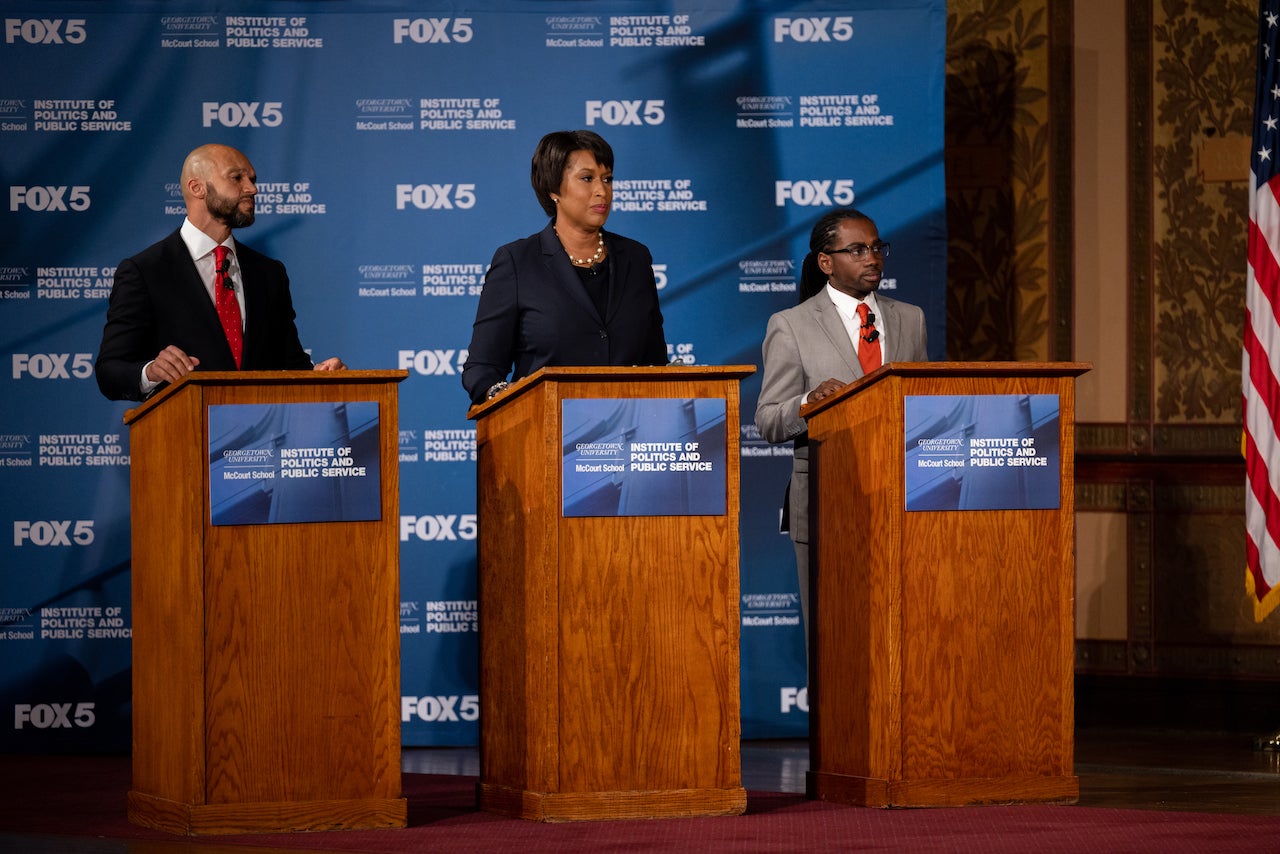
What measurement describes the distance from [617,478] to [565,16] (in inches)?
110

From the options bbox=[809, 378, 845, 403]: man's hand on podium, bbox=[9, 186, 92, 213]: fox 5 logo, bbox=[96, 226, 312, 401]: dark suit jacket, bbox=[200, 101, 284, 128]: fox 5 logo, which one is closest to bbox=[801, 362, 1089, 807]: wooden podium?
bbox=[809, 378, 845, 403]: man's hand on podium

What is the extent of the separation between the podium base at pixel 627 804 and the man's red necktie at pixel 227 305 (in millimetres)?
1373

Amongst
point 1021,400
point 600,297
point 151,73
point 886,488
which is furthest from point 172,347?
point 151,73

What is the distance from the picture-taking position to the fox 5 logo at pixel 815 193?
19.9ft

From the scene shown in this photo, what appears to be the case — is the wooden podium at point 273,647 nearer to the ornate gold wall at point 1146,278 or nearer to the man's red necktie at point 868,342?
the man's red necktie at point 868,342

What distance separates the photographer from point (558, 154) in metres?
4.39

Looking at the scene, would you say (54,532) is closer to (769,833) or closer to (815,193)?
(815,193)

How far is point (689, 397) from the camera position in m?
3.86

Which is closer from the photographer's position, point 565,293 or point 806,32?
point 565,293

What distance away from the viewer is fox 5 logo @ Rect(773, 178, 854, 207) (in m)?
6.08

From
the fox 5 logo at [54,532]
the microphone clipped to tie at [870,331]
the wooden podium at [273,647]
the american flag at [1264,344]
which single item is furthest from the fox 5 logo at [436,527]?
the american flag at [1264,344]

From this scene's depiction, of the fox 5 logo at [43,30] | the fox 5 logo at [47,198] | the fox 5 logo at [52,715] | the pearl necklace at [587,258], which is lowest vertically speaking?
the fox 5 logo at [52,715]

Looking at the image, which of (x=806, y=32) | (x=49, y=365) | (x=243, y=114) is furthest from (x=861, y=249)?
(x=49, y=365)

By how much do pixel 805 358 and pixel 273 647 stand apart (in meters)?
1.67
